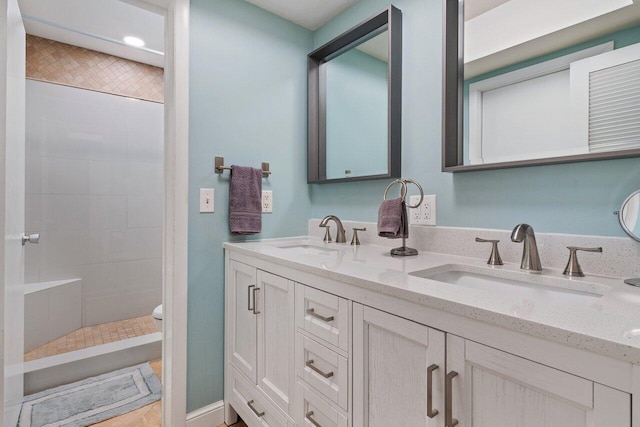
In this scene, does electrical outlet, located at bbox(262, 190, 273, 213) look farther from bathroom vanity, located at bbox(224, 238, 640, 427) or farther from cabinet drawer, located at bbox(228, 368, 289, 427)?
cabinet drawer, located at bbox(228, 368, 289, 427)

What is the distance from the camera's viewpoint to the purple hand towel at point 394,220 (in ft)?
4.12

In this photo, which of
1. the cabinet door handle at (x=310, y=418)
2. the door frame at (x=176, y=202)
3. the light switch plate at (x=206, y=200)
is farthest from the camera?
the light switch plate at (x=206, y=200)

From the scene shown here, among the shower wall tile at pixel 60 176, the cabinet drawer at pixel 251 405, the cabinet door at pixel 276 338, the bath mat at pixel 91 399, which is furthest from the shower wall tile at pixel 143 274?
the cabinet door at pixel 276 338

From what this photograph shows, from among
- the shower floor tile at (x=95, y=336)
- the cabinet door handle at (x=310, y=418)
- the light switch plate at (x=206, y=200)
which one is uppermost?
the light switch plate at (x=206, y=200)

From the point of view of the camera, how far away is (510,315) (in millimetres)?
560

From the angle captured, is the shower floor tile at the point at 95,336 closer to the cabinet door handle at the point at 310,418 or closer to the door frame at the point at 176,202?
the door frame at the point at 176,202

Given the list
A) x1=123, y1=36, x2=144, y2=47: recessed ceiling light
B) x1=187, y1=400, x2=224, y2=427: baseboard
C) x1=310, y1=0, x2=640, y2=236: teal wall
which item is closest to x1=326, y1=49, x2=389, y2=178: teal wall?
x1=310, y1=0, x2=640, y2=236: teal wall

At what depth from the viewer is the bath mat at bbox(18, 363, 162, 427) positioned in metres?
1.58

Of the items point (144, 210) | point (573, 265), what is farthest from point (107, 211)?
point (573, 265)

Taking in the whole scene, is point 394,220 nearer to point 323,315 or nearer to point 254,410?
point 323,315

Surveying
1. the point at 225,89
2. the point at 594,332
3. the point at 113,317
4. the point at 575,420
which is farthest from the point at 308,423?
the point at 113,317

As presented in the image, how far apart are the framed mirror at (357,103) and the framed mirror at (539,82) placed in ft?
0.86

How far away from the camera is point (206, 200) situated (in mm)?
1601

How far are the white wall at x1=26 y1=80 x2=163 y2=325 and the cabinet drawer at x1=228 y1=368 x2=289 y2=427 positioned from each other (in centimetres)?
179
